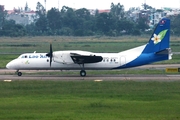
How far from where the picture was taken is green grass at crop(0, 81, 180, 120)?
92.6 feet

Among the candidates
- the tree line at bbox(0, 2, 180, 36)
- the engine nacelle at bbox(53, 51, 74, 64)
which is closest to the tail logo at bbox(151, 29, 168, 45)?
the engine nacelle at bbox(53, 51, 74, 64)

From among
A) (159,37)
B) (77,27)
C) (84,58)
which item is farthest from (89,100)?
(77,27)

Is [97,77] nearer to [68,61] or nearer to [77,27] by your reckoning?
[68,61]

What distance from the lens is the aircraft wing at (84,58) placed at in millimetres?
48594

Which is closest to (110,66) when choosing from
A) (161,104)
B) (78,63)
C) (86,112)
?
(78,63)

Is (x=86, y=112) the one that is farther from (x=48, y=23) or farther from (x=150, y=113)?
(x=48, y=23)

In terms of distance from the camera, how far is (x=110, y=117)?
90.5 ft

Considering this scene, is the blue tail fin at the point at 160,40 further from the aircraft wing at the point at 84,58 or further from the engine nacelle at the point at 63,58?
the engine nacelle at the point at 63,58

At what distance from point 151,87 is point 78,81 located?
6.95 meters

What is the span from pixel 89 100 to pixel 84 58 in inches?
590

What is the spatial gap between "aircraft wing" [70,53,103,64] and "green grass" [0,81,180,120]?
4.65 metres

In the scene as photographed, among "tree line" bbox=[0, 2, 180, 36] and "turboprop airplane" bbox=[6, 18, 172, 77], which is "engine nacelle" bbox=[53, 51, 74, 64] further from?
"tree line" bbox=[0, 2, 180, 36]

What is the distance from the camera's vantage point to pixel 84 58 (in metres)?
48.8

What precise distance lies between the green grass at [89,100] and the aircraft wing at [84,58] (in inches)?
183
